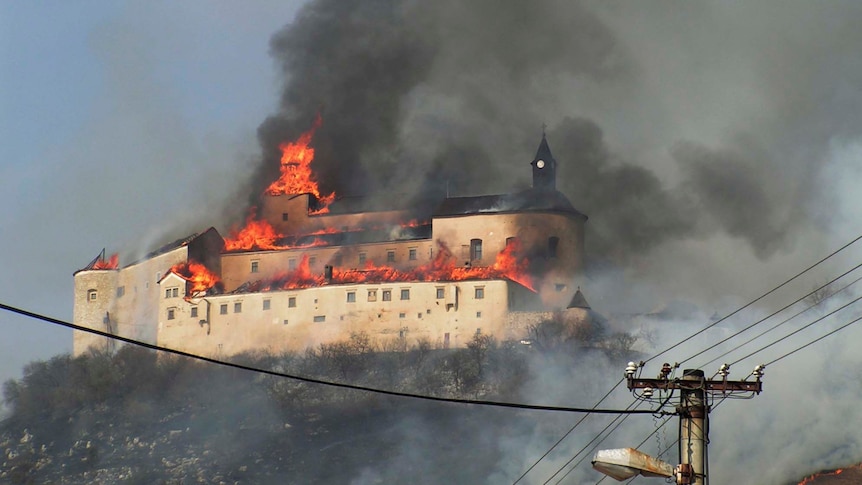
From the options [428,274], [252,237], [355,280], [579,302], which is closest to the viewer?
[579,302]

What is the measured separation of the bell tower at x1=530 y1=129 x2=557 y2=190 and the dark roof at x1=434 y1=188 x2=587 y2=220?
4.93m

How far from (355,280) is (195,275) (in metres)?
15.8

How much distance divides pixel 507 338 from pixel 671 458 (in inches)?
987

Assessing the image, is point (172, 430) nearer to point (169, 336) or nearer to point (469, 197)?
point (169, 336)

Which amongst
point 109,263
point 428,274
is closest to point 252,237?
point 109,263

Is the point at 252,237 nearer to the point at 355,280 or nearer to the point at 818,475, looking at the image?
the point at 355,280

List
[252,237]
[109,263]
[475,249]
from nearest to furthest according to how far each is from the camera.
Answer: [475,249]
[252,237]
[109,263]

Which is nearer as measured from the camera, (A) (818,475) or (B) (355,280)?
(A) (818,475)

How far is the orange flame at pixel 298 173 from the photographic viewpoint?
157 metres

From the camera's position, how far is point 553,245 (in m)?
140

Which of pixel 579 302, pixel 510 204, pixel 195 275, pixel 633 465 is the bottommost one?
pixel 633 465

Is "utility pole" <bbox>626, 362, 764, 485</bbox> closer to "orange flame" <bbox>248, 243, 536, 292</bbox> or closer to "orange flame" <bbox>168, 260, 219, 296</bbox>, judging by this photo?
"orange flame" <bbox>248, 243, 536, 292</bbox>

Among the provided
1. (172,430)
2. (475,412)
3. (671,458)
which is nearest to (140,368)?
(172,430)

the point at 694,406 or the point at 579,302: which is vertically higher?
the point at 579,302
